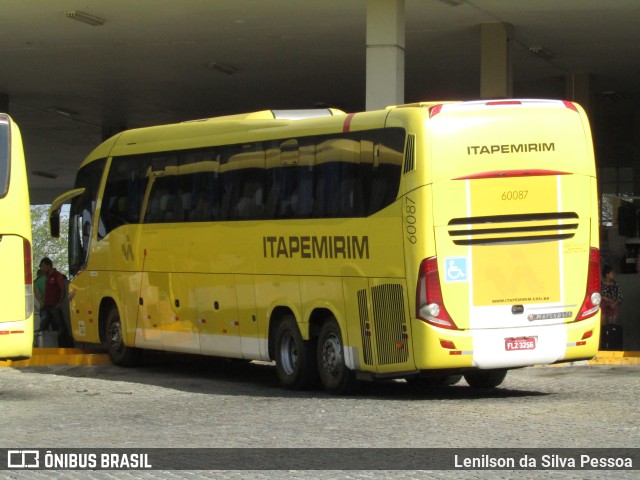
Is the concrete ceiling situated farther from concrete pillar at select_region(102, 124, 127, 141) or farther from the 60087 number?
the 60087 number

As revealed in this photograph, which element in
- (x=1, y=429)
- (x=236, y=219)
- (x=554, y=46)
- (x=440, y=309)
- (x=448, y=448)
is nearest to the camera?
(x=448, y=448)

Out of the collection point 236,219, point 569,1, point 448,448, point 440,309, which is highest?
point 569,1

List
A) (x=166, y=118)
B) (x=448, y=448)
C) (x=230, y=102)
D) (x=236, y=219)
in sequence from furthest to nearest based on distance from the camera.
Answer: (x=166, y=118)
(x=230, y=102)
(x=236, y=219)
(x=448, y=448)

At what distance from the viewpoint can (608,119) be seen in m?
44.8

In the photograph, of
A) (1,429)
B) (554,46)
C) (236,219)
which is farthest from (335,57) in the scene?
(1,429)

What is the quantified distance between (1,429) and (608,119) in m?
35.8

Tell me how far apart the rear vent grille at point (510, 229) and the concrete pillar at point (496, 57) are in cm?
1159

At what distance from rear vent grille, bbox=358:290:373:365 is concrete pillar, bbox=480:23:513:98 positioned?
39.4 feet

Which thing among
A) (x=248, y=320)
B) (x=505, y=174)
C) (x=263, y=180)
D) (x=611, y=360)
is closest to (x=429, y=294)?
(x=505, y=174)

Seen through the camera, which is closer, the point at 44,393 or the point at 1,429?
the point at 1,429

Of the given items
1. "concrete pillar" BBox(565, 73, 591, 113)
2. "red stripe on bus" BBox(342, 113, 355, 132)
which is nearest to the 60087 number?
"red stripe on bus" BBox(342, 113, 355, 132)

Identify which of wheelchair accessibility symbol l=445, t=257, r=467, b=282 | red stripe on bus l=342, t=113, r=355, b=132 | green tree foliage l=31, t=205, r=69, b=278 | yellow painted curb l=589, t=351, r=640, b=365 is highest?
green tree foliage l=31, t=205, r=69, b=278

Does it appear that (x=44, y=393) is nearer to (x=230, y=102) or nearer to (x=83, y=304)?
(x=83, y=304)

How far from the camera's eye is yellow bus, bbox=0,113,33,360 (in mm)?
14094
